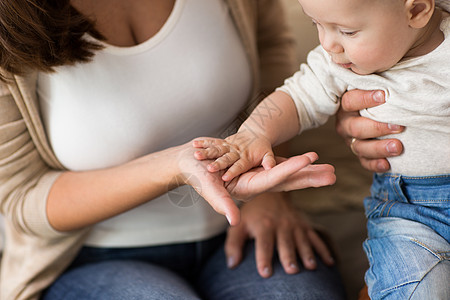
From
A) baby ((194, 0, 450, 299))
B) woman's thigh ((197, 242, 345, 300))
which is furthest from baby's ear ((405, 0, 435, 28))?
woman's thigh ((197, 242, 345, 300))

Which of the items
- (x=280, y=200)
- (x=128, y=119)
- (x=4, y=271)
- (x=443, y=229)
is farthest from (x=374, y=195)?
(x=4, y=271)

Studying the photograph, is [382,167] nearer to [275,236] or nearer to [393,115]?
[393,115]

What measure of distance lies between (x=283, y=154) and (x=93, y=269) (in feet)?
1.48

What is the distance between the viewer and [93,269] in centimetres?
91

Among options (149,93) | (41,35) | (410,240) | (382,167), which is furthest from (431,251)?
(41,35)

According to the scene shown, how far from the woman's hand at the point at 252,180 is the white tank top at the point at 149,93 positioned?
5.5 inches

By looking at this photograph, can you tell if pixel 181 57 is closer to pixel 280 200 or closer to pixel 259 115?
pixel 259 115

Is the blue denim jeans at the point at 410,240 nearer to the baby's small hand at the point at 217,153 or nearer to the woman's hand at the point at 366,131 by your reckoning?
the woman's hand at the point at 366,131

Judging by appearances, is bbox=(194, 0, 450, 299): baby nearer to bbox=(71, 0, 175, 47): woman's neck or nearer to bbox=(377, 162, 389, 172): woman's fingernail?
bbox=(377, 162, 389, 172): woman's fingernail

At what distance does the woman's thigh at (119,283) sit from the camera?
828 millimetres

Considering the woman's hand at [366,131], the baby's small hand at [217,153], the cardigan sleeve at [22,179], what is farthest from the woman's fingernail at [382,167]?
the cardigan sleeve at [22,179]

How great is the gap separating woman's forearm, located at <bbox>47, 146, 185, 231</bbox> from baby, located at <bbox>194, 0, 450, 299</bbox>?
0.16 meters

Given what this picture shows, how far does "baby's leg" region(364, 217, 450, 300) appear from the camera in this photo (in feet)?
1.97

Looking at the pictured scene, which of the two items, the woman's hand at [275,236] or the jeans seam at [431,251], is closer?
the jeans seam at [431,251]
